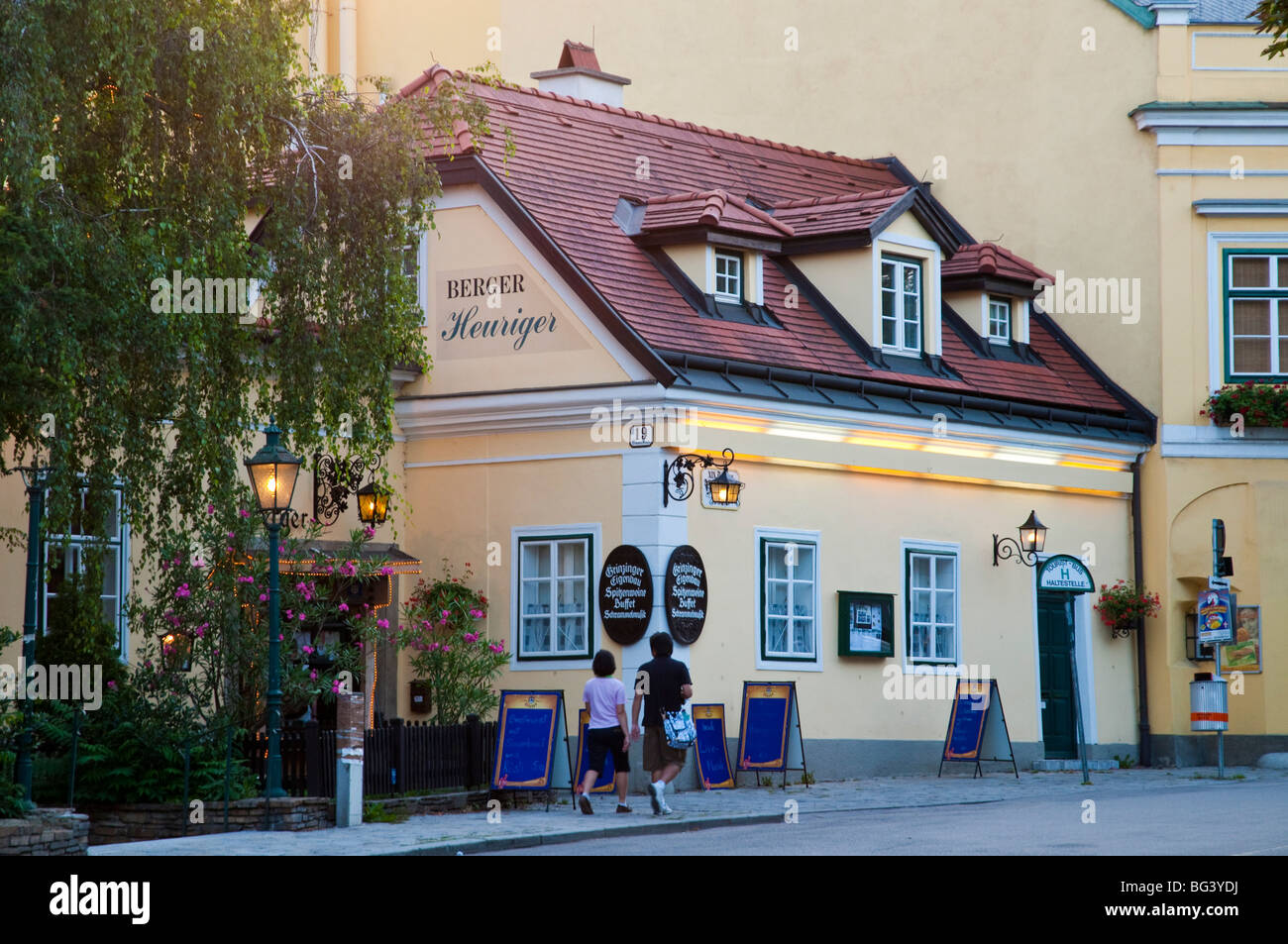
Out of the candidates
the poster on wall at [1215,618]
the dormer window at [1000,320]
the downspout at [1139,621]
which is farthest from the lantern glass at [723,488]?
the downspout at [1139,621]

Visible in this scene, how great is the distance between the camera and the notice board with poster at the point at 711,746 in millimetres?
20984

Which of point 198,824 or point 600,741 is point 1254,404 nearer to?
point 600,741

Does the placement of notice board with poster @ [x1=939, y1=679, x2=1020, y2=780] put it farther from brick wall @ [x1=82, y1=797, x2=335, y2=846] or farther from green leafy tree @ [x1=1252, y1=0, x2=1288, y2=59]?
green leafy tree @ [x1=1252, y1=0, x2=1288, y2=59]

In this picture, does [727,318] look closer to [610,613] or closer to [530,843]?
[610,613]

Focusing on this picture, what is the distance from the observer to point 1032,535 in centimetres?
2462

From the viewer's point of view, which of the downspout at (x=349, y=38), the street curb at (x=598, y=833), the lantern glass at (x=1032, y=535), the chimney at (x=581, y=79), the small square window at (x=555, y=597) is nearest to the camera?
the street curb at (x=598, y=833)

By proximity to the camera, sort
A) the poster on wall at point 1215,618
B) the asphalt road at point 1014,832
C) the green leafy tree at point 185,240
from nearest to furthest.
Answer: the green leafy tree at point 185,240 < the asphalt road at point 1014,832 < the poster on wall at point 1215,618

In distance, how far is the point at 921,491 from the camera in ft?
79.0

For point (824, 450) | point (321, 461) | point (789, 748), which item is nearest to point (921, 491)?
point (824, 450)

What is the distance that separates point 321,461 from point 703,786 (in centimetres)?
543

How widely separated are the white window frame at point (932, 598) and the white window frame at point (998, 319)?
3.66 metres

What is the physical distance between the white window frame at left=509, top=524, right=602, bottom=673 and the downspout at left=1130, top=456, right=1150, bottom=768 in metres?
8.54

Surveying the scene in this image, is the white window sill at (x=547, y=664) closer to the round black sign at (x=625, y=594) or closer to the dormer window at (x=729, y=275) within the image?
the round black sign at (x=625, y=594)

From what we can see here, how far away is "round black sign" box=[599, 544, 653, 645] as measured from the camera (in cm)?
2105
